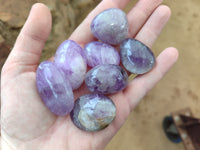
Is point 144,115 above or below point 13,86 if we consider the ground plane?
below

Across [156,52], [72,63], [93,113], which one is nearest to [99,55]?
[72,63]

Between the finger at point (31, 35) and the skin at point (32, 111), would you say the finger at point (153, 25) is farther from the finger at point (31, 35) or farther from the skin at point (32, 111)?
the finger at point (31, 35)

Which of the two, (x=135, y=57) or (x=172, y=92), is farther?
(x=172, y=92)

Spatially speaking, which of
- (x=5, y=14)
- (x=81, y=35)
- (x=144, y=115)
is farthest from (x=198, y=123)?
(x=5, y=14)

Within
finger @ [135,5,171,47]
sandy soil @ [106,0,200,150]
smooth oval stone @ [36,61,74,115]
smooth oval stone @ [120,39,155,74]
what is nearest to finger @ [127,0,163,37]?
finger @ [135,5,171,47]

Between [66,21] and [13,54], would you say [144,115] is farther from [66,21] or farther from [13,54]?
[13,54]

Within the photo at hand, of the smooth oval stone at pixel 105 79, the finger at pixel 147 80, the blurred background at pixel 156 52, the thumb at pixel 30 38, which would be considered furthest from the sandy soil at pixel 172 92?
the thumb at pixel 30 38

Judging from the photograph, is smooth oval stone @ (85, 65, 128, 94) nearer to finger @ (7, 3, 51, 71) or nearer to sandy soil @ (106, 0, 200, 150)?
finger @ (7, 3, 51, 71)

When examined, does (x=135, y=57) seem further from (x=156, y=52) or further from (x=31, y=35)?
(x=156, y=52)
